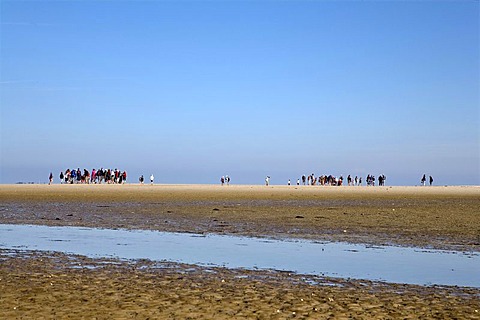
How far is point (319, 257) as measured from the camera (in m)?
15.1

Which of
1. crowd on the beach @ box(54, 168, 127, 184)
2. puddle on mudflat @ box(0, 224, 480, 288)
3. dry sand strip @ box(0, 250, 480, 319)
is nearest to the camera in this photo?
dry sand strip @ box(0, 250, 480, 319)

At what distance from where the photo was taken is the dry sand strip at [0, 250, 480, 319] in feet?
29.8

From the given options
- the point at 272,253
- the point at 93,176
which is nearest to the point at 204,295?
the point at 272,253

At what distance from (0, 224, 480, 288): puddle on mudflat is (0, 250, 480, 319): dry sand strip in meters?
0.98

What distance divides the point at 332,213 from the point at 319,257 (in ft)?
50.1

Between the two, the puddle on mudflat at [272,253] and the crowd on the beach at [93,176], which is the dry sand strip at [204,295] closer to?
the puddle on mudflat at [272,253]

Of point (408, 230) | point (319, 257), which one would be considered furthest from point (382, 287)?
point (408, 230)

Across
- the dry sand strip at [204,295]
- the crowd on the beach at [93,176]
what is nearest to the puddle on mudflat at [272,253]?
the dry sand strip at [204,295]

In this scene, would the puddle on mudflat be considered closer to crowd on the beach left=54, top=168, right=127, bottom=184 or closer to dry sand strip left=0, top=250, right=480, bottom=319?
dry sand strip left=0, top=250, right=480, bottom=319

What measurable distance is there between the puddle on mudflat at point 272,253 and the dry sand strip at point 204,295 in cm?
98

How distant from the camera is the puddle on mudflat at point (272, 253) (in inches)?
507

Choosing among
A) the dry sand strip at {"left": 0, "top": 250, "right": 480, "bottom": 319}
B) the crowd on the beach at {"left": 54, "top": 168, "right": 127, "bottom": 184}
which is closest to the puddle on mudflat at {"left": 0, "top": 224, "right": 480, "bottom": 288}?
the dry sand strip at {"left": 0, "top": 250, "right": 480, "bottom": 319}

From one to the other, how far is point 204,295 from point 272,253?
556 centimetres

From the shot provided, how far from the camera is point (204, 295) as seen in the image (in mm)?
10359
